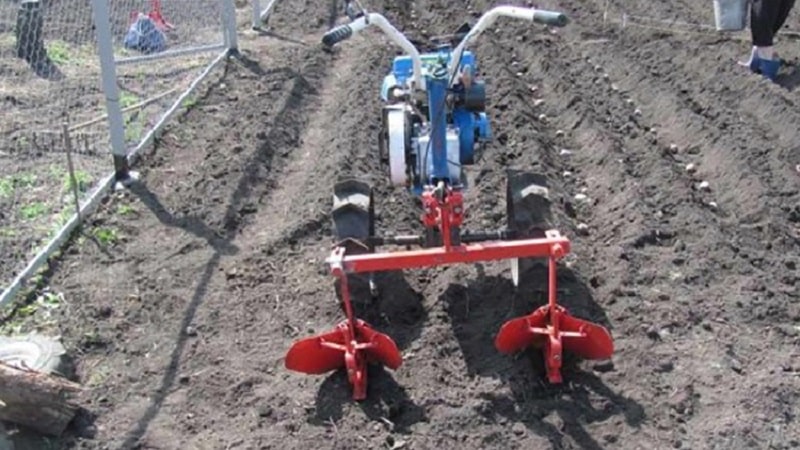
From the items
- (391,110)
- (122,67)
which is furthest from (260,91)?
(391,110)

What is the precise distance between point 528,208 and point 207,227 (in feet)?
8.48

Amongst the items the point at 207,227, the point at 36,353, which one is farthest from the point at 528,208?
the point at 36,353

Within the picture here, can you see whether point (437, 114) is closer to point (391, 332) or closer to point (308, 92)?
point (391, 332)

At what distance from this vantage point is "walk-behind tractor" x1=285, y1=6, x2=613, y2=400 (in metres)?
5.46

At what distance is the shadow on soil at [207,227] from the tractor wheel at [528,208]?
1.99 meters

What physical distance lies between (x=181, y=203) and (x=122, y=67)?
4010 millimetres

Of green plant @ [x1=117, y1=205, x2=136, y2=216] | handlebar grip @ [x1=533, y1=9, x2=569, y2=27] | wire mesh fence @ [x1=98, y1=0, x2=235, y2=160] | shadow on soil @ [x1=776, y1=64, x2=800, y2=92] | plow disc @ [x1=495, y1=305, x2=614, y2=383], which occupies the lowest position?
shadow on soil @ [x1=776, y1=64, x2=800, y2=92]

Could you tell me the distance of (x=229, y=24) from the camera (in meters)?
12.0

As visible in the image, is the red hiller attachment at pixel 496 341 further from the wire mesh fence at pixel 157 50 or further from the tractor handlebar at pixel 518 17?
the wire mesh fence at pixel 157 50

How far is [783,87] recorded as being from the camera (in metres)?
10.6

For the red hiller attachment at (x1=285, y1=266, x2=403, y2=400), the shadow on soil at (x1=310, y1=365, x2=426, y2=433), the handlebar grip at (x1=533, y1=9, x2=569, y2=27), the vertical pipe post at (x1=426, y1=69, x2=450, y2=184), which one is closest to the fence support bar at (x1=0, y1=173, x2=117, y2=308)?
the red hiller attachment at (x1=285, y1=266, x2=403, y2=400)

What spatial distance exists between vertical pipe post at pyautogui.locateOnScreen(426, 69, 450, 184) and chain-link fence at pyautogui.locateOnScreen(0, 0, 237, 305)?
2801mm

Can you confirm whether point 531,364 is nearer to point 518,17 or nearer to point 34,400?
point 518,17

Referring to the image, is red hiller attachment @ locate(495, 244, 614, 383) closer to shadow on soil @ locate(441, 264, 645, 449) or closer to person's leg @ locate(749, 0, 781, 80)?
shadow on soil @ locate(441, 264, 645, 449)
